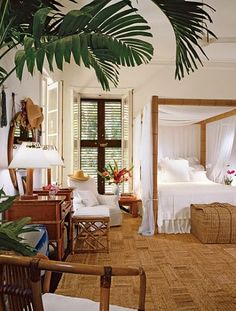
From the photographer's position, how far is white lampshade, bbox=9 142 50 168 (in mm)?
2974

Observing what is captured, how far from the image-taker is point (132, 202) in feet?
19.8

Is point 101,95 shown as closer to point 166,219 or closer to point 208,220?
point 166,219

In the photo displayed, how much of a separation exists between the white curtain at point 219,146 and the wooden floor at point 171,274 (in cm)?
225

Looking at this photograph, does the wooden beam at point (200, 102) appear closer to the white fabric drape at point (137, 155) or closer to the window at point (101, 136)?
the white fabric drape at point (137, 155)

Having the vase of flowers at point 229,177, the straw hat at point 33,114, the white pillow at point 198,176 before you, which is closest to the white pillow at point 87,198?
the straw hat at point 33,114

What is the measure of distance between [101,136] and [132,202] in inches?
64.0

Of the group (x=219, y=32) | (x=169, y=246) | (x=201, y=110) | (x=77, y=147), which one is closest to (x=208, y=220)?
(x=169, y=246)

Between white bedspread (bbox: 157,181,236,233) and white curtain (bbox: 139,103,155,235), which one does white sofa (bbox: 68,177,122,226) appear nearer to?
white curtain (bbox: 139,103,155,235)

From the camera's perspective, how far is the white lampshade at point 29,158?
2.97 metres

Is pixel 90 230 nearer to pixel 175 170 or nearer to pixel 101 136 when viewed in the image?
pixel 175 170

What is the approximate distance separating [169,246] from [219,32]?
3374 mm

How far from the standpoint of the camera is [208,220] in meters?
4.27

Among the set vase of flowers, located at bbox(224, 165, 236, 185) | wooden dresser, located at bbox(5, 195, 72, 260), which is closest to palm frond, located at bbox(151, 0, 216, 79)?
wooden dresser, located at bbox(5, 195, 72, 260)

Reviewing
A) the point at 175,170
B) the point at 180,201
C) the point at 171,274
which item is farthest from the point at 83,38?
the point at 175,170
